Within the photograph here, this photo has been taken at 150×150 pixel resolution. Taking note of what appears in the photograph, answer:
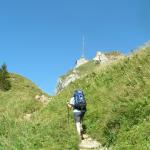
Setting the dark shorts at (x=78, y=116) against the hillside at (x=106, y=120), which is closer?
the hillside at (x=106, y=120)

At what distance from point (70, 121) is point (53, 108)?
4.78m

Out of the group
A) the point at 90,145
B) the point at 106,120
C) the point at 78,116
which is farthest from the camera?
the point at 78,116

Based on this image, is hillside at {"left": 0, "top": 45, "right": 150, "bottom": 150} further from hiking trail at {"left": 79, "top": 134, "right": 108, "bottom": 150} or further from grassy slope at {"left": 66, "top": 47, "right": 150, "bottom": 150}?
hiking trail at {"left": 79, "top": 134, "right": 108, "bottom": 150}

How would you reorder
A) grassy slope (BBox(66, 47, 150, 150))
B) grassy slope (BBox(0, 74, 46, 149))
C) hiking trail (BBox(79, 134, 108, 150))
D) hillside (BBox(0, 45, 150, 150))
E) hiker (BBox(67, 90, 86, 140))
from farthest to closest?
hiker (BBox(67, 90, 86, 140)) < grassy slope (BBox(0, 74, 46, 149)) < hiking trail (BBox(79, 134, 108, 150)) < hillside (BBox(0, 45, 150, 150)) < grassy slope (BBox(66, 47, 150, 150))

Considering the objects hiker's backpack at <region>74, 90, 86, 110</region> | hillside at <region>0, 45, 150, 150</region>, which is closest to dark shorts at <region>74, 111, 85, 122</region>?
hiker's backpack at <region>74, 90, 86, 110</region>

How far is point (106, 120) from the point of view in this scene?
63.2 feet

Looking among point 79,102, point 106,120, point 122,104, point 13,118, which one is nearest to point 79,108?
point 79,102

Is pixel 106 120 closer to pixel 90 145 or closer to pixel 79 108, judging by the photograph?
pixel 90 145

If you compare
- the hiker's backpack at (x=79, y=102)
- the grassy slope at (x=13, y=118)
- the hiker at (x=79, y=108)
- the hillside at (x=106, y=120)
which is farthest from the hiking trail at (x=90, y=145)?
the grassy slope at (x=13, y=118)

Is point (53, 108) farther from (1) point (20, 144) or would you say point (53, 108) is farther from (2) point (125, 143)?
(2) point (125, 143)

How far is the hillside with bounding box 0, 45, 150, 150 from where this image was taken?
1745cm

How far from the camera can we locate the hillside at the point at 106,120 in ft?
57.3

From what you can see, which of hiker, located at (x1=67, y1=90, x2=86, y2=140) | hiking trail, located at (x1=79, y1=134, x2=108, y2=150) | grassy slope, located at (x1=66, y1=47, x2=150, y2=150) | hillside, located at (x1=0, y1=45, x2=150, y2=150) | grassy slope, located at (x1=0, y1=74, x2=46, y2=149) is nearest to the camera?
grassy slope, located at (x1=66, y1=47, x2=150, y2=150)

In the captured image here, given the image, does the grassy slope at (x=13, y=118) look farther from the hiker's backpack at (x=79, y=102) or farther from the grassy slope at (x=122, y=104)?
the grassy slope at (x=122, y=104)
